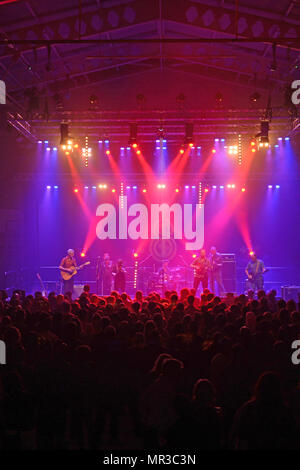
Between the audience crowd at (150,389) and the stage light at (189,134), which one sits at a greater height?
the stage light at (189,134)

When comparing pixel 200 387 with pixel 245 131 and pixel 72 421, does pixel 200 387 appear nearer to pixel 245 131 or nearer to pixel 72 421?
Answer: pixel 72 421

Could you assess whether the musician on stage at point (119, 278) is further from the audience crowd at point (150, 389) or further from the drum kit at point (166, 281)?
the audience crowd at point (150, 389)

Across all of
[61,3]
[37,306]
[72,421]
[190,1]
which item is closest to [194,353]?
[72,421]

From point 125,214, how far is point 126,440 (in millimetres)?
14244
